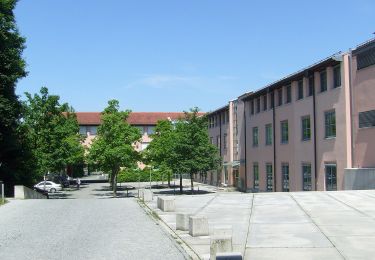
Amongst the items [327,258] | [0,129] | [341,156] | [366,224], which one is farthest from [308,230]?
[0,129]

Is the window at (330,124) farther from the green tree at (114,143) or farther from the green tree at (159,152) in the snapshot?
the green tree at (159,152)

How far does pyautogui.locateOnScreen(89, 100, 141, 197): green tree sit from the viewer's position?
1810 inches

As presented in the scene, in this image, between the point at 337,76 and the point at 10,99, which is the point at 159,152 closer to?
the point at 10,99

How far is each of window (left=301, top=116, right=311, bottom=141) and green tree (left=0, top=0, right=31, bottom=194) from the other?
19.7 meters

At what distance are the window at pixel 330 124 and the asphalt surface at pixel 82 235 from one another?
53.1 feet

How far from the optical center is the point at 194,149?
4438 cm

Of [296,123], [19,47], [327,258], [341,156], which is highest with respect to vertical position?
[19,47]

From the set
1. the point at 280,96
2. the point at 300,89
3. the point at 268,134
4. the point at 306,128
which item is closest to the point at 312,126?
the point at 306,128

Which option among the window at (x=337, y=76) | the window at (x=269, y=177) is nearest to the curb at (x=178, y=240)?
the window at (x=337, y=76)

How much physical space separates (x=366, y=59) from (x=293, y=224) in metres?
17.7

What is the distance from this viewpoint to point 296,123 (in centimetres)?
3731

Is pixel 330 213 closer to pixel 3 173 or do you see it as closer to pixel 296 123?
pixel 296 123

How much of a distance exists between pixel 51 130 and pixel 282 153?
21.2 m

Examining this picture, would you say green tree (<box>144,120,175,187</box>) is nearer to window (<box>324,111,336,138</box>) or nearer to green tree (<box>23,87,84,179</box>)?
green tree (<box>23,87,84,179</box>)
